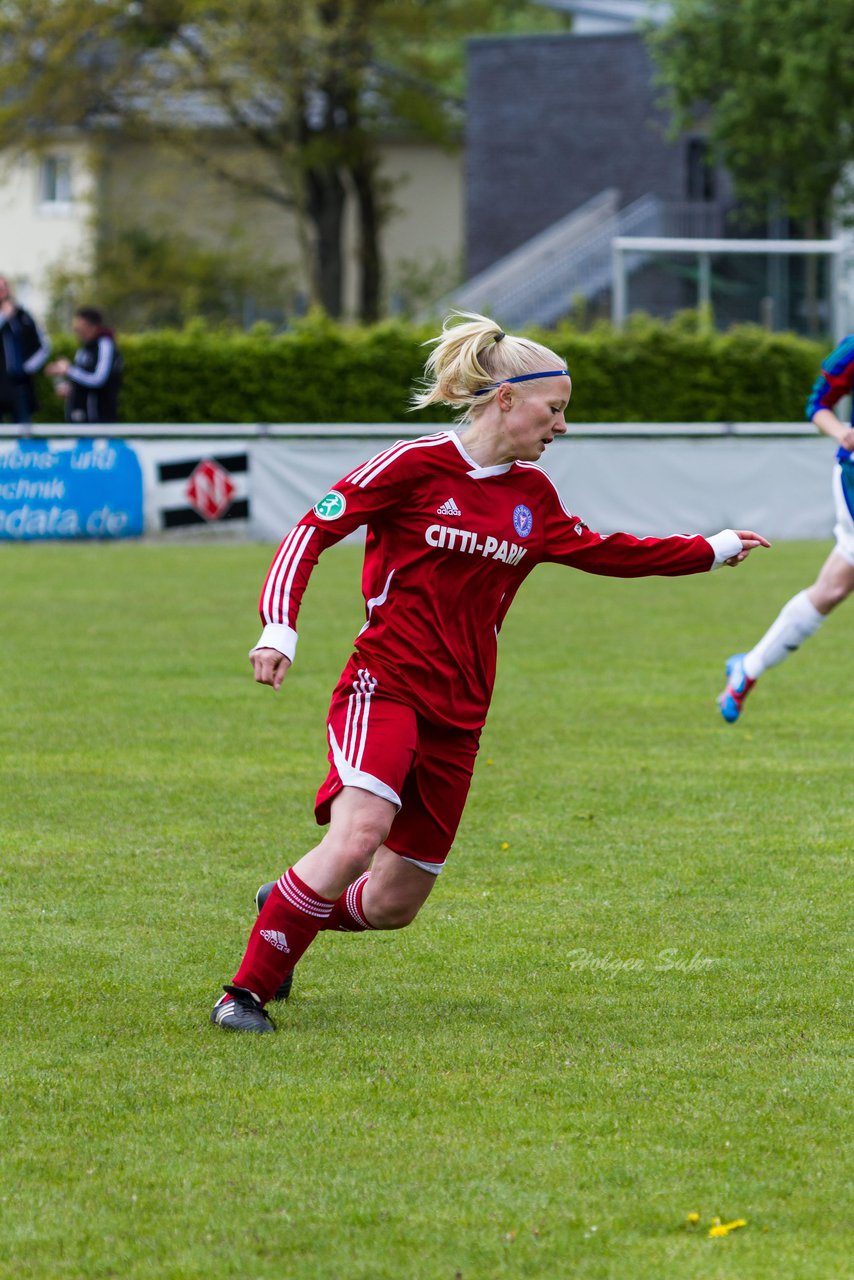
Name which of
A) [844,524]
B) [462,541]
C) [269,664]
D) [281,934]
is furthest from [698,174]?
[269,664]

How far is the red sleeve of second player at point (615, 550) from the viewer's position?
5.13 metres

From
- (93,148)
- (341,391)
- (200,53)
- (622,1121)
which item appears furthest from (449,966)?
(93,148)

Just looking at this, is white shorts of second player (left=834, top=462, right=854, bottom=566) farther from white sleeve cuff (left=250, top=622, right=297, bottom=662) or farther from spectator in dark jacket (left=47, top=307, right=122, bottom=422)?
spectator in dark jacket (left=47, top=307, right=122, bottom=422)

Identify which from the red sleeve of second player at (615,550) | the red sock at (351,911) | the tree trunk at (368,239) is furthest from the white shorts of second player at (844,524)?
the tree trunk at (368,239)

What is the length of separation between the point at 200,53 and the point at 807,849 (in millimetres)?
39180

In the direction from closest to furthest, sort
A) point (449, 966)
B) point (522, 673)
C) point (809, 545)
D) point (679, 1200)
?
point (679, 1200) → point (449, 966) → point (522, 673) → point (809, 545)

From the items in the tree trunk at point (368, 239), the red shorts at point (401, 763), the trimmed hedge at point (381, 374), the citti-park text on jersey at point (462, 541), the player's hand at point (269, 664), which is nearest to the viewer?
the player's hand at point (269, 664)

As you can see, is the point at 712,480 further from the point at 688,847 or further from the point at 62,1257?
the point at 62,1257

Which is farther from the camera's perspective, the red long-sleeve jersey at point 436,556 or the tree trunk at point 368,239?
the tree trunk at point 368,239

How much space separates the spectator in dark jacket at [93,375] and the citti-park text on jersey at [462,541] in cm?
1527

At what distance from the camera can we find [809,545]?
65.0 ft

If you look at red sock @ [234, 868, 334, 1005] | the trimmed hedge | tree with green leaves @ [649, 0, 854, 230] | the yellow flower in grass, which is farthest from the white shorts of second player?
tree with green leaves @ [649, 0, 854, 230]

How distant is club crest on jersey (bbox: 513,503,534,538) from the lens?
500 cm

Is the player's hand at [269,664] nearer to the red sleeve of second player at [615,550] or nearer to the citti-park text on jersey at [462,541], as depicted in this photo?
the citti-park text on jersey at [462,541]
